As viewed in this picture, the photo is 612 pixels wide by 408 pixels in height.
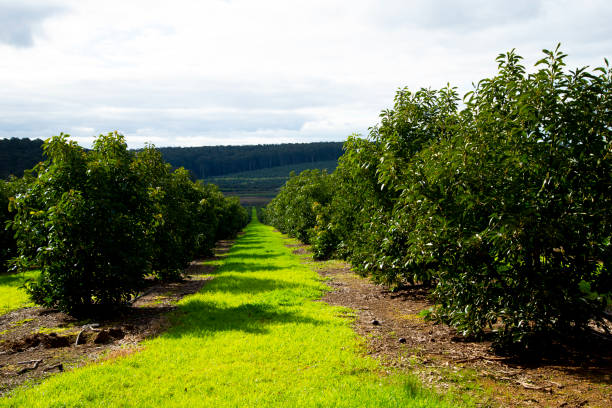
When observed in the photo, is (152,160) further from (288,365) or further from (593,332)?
(593,332)

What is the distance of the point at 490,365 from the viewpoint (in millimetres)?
6457

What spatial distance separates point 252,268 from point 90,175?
11.5 metres

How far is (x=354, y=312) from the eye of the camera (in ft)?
34.7

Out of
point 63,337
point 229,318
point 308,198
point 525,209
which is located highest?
point 525,209

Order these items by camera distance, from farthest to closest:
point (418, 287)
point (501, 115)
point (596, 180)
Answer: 1. point (418, 287)
2. point (501, 115)
3. point (596, 180)

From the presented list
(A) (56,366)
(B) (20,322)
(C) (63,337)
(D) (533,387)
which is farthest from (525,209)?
(B) (20,322)

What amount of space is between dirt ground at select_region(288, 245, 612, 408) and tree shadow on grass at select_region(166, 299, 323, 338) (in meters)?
1.99

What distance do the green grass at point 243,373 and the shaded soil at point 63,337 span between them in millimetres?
519

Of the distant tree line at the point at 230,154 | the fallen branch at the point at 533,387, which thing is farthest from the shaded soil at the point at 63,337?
the distant tree line at the point at 230,154

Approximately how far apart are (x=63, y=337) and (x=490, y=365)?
8352 millimetres

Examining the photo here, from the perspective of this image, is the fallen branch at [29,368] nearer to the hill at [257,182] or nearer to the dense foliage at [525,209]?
the dense foliage at [525,209]

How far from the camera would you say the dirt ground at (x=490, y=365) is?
17.2ft

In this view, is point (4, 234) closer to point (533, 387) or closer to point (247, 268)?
point (247, 268)

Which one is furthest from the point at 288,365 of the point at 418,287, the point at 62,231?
the point at 418,287
